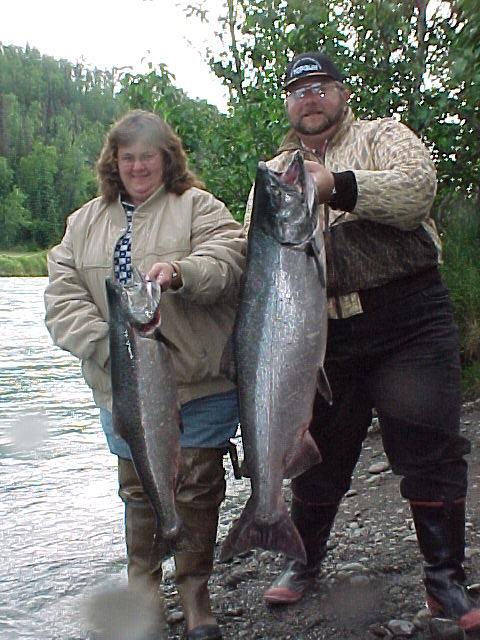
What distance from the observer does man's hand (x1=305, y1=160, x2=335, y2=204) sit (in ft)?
10.5

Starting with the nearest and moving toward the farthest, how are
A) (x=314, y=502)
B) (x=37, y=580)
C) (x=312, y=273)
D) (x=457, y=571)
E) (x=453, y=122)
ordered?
(x=312, y=273) → (x=457, y=571) → (x=314, y=502) → (x=37, y=580) → (x=453, y=122)

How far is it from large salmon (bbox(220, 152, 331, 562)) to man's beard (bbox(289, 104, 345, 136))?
0.52 m

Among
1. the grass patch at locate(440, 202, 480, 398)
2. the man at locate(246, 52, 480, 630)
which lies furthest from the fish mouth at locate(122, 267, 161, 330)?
the grass patch at locate(440, 202, 480, 398)

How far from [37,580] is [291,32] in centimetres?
530

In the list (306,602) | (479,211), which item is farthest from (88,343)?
(479,211)

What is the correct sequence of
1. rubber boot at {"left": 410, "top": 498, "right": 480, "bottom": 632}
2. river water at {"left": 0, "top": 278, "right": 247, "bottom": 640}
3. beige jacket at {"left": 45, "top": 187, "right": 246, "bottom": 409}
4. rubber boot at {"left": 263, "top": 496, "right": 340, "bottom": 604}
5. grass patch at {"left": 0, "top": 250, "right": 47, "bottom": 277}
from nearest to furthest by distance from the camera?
rubber boot at {"left": 410, "top": 498, "right": 480, "bottom": 632} < beige jacket at {"left": 45, "top": 187, "right": 246, "bottom": 409} < rubber boot at {"left": 263, "top": 496, "right": 340, "bottom": 604} < river water at {"left": 0, "top": 278, "right": 247, "bottom": 640} < grass patch at {"left": 0, "top": 250, "right": 47, "bottom": 277}

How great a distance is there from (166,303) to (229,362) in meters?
0.50

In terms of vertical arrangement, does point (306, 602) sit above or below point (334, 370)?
below

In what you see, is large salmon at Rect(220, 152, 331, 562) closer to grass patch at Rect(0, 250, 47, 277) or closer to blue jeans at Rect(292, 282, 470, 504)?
blue jeans at Rect(292, 282, 470, 504)

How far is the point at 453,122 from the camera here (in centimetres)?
809

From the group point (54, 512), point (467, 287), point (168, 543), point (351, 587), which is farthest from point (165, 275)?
point (467, 287)

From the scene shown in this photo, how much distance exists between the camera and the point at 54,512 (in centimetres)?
669

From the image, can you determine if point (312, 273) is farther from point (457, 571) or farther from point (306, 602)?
point (306, 602)

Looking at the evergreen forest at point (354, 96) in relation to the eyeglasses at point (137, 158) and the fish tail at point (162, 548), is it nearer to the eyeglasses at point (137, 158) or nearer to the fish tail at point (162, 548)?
the eyeglasses at point (137, 158)
